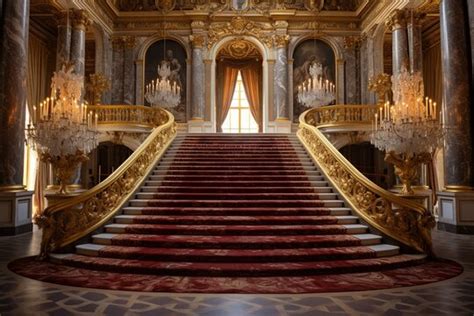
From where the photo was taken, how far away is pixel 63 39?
12.2 meters

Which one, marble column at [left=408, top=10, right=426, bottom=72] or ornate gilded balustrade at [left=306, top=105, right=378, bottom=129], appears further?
ornate gilded balustrade at [left=306, top=105, right=378, bottom=129]

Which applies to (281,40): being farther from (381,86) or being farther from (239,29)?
(381,86)

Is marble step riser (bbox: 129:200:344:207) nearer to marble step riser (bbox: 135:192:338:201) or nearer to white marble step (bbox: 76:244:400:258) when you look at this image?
marble step riser (bbox: 135:192:338:201)

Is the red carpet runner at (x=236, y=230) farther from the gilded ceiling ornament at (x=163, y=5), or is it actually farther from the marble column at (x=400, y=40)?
the gilded ceiling ornament at (x=163, y=5)

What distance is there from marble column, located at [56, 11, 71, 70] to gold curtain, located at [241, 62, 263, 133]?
7575mm

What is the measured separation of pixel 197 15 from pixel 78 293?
1338 cm

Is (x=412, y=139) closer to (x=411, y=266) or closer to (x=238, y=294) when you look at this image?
(x=411, y=266)

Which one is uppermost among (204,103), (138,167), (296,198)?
(204,103)

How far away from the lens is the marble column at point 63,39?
39.8ft

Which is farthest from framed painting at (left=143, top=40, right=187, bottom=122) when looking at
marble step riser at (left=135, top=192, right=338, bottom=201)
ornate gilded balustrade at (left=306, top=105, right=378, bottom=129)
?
marble step riser at (left=135, top=192, right=338, bottom=201)

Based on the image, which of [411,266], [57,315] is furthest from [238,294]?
[411,266]

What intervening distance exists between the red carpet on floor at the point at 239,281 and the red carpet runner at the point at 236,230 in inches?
5.3

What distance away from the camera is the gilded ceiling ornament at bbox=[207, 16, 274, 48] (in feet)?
51.1

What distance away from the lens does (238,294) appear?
4.04 meters
